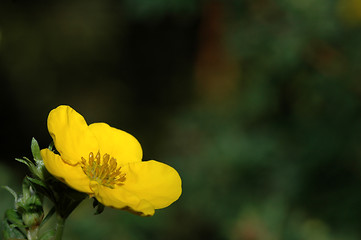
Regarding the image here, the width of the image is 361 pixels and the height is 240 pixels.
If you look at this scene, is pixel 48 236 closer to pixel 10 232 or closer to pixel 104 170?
pixel 10 232

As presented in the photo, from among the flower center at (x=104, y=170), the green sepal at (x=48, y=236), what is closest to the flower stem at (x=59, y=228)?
the green sepal at (x=48, y=236)

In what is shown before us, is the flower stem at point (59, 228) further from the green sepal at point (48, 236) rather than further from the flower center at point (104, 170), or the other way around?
the flower center at point (104, 170)

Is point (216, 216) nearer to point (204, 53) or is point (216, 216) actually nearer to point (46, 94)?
point (204, 53)

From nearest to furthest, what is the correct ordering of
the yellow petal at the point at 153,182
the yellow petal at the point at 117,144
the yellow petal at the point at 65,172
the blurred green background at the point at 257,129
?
the yellow petal at the point at 65,172
the yellow petal at the point at 153,182
the yellow petal at the point at 117,144
the blurred green background at the point at 257,129

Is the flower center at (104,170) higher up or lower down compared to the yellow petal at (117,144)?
lower down

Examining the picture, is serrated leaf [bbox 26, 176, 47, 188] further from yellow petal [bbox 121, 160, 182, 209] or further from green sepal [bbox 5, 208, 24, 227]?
yellow petal [bbox 121, 160, 182, 209]

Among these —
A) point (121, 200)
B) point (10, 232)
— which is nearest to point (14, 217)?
point (10, 232)

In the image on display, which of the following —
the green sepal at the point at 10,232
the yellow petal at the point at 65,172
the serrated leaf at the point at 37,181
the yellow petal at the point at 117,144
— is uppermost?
the yellow petal at the point at 117,144
